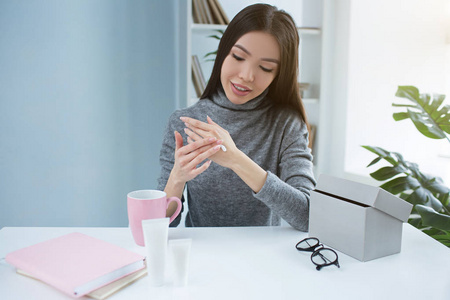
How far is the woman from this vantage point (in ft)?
3.85

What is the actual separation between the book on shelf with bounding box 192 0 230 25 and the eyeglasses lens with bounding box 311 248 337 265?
5.43 ft

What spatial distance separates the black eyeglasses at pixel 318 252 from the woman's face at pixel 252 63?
0.53m

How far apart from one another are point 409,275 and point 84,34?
152cm

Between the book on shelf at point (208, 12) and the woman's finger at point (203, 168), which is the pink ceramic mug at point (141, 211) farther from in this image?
the book on shelf at point (208, 12)

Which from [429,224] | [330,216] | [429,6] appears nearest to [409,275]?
[330,216]

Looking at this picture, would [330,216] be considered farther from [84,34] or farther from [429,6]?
[429,6]

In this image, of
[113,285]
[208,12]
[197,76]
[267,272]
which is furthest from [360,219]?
[208,12]

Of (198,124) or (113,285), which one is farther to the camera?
(198,124)

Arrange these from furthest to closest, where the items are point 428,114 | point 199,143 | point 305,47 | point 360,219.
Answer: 1. point 305,47
2. point 428,114
3. point 199,143
4. point 360,219

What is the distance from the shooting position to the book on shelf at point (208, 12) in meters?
2.18

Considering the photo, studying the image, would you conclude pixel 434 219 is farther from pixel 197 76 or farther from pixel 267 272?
pixel 197 76

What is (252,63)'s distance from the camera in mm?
1196

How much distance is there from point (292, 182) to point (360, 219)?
1.19 ft

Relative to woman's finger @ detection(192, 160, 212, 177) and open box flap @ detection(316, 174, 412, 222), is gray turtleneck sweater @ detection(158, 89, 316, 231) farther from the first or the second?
open box flap @ detection(316, 174, 412, 222)
